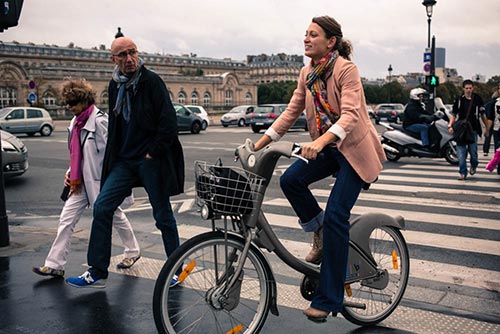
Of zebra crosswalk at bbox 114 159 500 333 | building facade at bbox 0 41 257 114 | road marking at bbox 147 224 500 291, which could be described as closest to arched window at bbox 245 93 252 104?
building facade at bbox 0 41 257 114

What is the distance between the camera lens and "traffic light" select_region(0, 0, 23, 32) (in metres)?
5.48

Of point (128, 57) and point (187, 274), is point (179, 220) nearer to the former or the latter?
point (128, 57)

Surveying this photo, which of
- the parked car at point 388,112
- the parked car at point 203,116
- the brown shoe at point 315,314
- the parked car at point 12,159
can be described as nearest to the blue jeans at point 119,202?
the brown shoe at point 315,314

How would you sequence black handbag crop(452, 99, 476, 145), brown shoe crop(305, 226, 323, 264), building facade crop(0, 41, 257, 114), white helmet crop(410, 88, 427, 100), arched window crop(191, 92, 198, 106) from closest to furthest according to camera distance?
1. brown shoe crop(305, 226, 323, 264)
2. black handbag crop(452, 99, 476, 145)
3. white helmet crop(410, 88, 427, 100)
4. building facade crop(0, 41, 257, 114)
5. arched window crop(191, 92, 198, 106)

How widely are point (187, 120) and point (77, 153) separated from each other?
24596 mm

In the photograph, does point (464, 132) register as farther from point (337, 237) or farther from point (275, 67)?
point (275, 67)

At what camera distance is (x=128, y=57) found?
14.3ft

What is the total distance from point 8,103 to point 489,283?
8070 cm

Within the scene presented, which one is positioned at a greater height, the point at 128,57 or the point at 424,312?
the point at 128,57

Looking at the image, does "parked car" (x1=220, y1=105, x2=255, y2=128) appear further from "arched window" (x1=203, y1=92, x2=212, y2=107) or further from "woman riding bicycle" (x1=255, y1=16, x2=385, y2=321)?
"arched window" (x1=203, y1=92, x2=212, y2=107)

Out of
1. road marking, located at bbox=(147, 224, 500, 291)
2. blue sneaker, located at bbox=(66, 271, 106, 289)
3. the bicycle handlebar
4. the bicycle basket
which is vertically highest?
the bicycle handlebar

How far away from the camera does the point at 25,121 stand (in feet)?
92.0

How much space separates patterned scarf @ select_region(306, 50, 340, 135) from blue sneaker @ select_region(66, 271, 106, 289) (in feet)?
6.96

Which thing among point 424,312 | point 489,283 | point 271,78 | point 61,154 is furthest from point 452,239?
point 271,78
